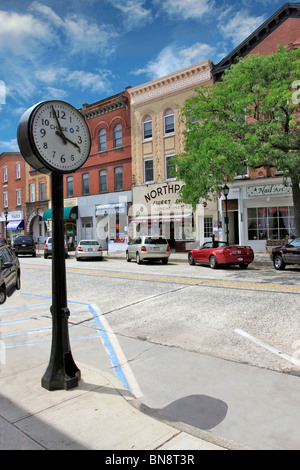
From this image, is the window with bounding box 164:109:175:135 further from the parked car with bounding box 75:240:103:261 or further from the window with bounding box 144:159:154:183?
the parked car with bounding box 75:240:103:261

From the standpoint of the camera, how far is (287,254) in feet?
48.5

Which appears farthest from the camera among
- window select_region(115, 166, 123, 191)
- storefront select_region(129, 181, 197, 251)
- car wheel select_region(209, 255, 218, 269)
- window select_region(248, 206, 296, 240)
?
window select_region(115, 166, 123, 191)

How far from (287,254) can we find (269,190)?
8.87 metres

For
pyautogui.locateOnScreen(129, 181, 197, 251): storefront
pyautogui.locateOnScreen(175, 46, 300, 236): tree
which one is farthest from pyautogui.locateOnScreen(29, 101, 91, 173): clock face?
pyautogui.locateOnScreen(129, 181, 197, 251): storefront

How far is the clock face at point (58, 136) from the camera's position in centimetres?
379

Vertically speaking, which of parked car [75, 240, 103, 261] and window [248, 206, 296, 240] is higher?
window [248, 206, 296, 240]

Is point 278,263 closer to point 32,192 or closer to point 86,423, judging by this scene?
point 86,423

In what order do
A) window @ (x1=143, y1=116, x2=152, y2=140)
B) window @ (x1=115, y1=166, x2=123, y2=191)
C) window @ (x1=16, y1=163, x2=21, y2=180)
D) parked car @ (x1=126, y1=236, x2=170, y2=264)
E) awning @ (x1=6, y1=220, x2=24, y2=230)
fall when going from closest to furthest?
parked car @ (x1=126, y1=236, x2=170, y2=264) < window @ (x1=143, y1=116, x2=152, y2=140) < window @ (x1=115, y1=166, x2=123, y2=191) < awning @ (x1=6, y1=220, x2=24, y2=230) < window @ (x1=16, y1=163, x2=21, y2=180)

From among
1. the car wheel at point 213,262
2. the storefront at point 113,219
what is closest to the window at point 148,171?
the storefront at point 113,219

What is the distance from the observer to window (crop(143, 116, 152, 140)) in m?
29.2

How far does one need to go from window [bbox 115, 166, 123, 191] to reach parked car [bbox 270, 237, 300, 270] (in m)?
18.2

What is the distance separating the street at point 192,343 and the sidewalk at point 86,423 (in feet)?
1.04

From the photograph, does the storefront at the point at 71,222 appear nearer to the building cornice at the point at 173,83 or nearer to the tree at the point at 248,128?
the building cornice at the point at 173,83

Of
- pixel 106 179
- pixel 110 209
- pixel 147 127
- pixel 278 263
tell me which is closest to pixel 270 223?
pixel 278 263
